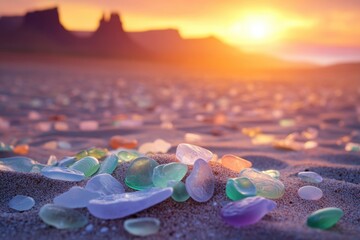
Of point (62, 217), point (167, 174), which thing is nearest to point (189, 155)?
point (167, 174)

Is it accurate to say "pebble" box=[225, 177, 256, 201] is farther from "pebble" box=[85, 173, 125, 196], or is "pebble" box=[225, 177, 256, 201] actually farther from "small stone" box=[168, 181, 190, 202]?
"pebble" box=[85, 173, 125, 196]

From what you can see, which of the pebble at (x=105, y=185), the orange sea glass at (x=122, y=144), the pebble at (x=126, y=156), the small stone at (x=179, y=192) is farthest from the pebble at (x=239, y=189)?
the orange sea glass at (x=122, y=144)

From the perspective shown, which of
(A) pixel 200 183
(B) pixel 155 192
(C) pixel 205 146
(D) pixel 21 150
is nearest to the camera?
(B) pixel 155 192

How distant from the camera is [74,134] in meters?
3.02

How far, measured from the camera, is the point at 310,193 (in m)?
1.40

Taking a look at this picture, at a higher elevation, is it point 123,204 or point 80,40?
point 80,40

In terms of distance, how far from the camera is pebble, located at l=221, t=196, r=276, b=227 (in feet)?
3.52

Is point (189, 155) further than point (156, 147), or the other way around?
point (156, 147)

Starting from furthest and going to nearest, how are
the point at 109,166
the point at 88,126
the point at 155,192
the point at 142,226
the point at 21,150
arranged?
the point at 88,126 < the point at 21,150 < the point at 109,166 < the point at 155,192 < the point at 142,226

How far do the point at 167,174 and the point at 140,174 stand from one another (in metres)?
0.11

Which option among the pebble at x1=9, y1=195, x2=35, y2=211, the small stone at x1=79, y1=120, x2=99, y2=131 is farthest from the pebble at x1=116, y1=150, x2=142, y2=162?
the small stone at x1=79, y1=120, x2=99, y2=131

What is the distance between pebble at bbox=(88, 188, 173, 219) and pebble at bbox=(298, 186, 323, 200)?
0.55 meters

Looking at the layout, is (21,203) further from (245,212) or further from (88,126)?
(88,126)

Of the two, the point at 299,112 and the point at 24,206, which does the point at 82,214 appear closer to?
the point at 24,206
